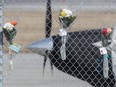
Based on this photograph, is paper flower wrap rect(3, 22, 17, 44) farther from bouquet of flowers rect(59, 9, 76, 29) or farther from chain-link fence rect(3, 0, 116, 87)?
bouquet of flowers rect(59, 9, 76, 29)

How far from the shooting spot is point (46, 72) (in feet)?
28.5

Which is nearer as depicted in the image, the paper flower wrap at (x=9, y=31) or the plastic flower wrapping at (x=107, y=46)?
the paper flower wrap at (x=9, y=31)

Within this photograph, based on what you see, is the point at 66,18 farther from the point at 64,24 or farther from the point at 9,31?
the point at 9,31

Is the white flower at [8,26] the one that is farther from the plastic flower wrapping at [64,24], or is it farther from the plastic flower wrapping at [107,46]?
the plastic flower wrapping at [107,46]

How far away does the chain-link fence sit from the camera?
6578 millimetres

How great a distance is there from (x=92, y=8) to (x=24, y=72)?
5.01 meters

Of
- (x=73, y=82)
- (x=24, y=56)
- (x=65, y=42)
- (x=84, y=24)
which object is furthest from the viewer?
(x=84, y=24)

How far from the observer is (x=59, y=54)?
658 centimetres

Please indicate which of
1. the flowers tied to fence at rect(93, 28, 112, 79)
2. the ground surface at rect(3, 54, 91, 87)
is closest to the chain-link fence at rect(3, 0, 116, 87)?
the ground surface at rect(3, 54, 91, 87)

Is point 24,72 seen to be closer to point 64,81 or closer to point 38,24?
point 64,81

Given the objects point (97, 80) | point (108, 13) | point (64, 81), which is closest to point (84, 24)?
point (108, 13)

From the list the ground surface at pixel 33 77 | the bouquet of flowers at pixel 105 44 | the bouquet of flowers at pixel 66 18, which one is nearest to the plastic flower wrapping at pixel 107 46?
the bouquet of flowers at pixel 105 44

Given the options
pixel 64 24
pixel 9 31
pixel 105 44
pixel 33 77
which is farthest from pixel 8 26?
pixel 33 77

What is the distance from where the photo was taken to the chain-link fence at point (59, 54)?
658 cm
